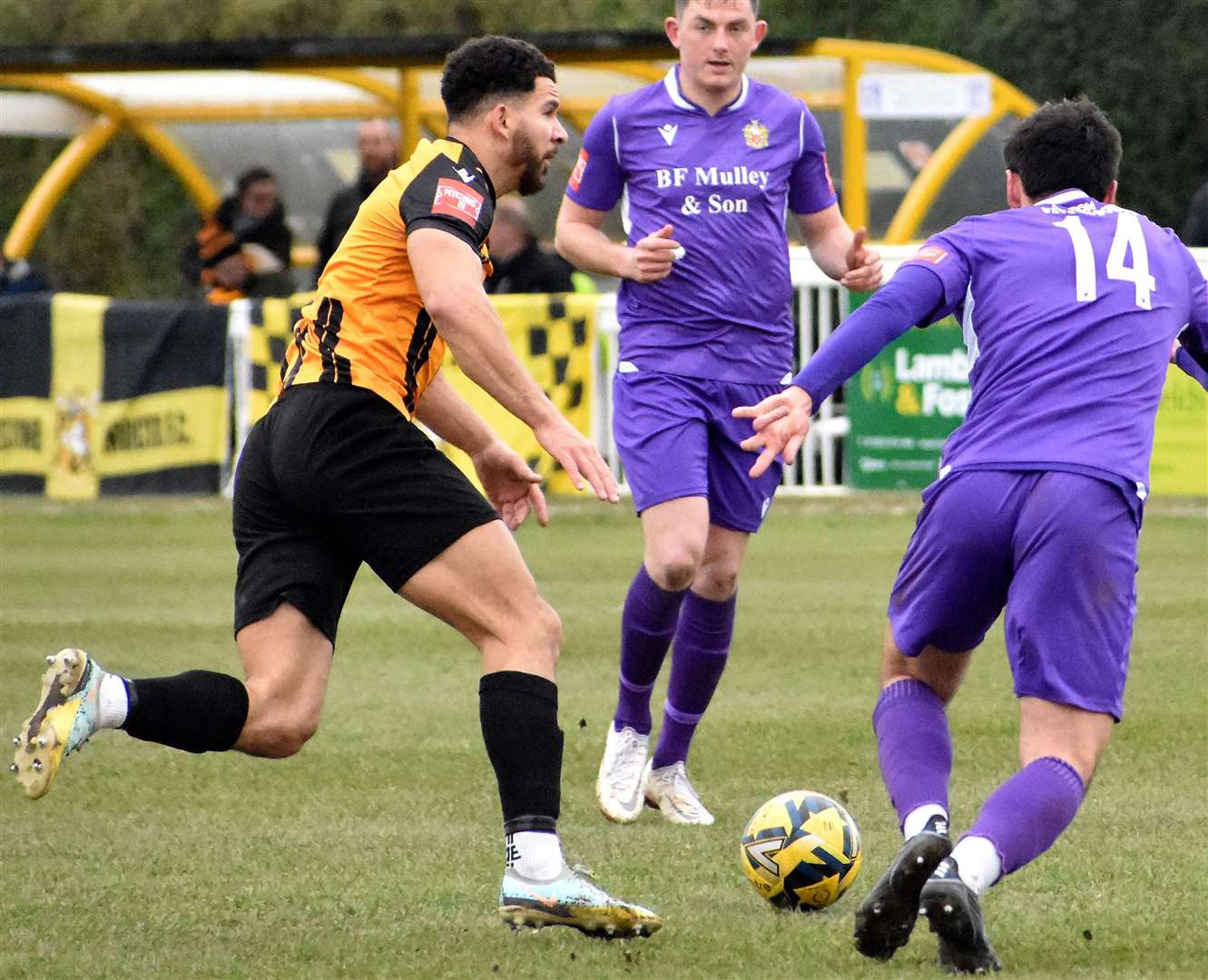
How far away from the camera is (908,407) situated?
15.0 meters

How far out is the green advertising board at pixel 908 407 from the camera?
1488 centimetres

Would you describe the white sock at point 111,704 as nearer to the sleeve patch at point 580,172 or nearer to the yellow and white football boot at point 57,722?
the yellow and white football boot at point 57,722

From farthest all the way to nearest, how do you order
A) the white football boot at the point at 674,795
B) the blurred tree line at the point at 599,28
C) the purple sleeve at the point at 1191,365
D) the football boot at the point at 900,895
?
the blurred tree line at the point at 599,28
the white football boot at the point at 674,795
the purple sleeve at the point at 1191,365
the football boot at the point at 900,895

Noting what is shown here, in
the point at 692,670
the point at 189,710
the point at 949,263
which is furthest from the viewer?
the point at 692,670

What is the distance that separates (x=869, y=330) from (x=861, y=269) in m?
1.88

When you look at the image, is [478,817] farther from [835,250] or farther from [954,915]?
[954,915]

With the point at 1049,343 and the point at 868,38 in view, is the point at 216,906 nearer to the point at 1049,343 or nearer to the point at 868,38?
the point at 1049,343

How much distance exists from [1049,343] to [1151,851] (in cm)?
172

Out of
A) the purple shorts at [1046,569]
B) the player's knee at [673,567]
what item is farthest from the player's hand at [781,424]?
the player's knee at [673,567]

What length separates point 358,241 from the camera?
543 centimetres

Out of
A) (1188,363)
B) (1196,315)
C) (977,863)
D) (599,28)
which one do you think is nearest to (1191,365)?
(1188,363)

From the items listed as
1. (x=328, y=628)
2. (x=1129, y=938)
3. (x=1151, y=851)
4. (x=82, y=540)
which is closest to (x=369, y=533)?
(x=328, y=628)

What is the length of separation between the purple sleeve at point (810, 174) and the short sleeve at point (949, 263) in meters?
2.09

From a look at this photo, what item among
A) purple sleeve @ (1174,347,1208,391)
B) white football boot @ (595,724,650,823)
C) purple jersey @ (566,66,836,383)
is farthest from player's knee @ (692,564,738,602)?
purple sleeve @ (1174,347,1208,391)
